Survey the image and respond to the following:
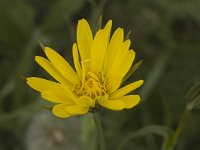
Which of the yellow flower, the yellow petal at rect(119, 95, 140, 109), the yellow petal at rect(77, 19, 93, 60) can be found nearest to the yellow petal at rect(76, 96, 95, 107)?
the yellow flower

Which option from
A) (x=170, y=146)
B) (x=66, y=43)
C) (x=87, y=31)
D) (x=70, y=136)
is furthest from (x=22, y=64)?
(x=170, y=146)

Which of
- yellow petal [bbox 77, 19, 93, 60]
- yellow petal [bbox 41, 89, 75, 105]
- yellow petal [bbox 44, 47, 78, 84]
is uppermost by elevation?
yellow petal [bbox 77, 19, 93, 60]

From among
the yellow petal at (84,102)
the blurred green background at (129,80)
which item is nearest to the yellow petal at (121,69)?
the yellow petal at (84,102)

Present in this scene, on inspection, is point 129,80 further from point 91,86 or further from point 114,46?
point 114,46

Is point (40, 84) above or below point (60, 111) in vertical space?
above

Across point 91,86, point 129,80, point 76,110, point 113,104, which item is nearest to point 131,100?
point 113,104

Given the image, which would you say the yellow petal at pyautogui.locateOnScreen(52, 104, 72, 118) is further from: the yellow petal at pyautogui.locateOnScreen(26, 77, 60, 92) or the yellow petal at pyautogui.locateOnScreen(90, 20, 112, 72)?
the yellow petal at pyautogui.locateOnScreen(90, 20, 112, 72)

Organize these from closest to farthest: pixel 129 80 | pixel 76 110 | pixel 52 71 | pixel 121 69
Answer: pixel 76 110 → pixel 121 69 → pixel 52 71 → pixel 129 80
